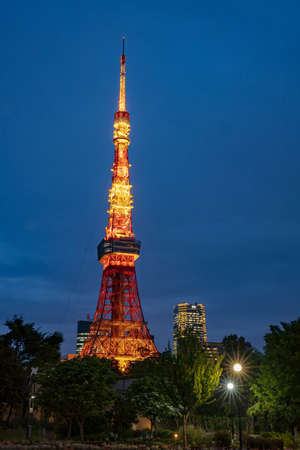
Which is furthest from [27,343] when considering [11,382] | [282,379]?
[282,379]

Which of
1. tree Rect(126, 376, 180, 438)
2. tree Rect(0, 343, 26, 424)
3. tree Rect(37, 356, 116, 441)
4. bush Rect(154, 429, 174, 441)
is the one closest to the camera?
tree Rect(37, 356, 116, 441)

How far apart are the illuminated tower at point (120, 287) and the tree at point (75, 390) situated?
5269 centimetres

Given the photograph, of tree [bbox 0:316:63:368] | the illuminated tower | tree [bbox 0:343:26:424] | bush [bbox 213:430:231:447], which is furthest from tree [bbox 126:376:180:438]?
the illuminated tower

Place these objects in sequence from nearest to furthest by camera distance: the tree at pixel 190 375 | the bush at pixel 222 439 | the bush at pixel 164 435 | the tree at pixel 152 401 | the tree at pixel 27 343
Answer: the bush at pixel 222 439
the tree at pixel 190 375
the bush at pixel 164 435
the tree at pixel 152 401
the tree at pixel 27 343

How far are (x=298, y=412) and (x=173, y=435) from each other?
32.1 feet

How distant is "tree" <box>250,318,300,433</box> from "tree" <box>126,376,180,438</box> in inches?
300

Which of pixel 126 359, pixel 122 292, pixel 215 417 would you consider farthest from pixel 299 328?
pixel 122 292

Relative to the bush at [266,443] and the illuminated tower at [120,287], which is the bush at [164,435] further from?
the illuminated tower at [120,287]

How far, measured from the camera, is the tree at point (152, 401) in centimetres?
3928

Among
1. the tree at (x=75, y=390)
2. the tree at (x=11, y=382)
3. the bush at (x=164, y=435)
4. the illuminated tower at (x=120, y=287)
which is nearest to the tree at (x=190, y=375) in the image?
the bush at (x=164, y=435)

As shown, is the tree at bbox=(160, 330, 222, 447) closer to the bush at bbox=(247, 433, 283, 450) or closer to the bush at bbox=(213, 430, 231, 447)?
the bush at bbox=(213, 430, 231, 447)

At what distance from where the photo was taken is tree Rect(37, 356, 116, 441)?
35938mm

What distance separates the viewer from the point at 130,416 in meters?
41.3

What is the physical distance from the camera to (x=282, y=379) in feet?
127
